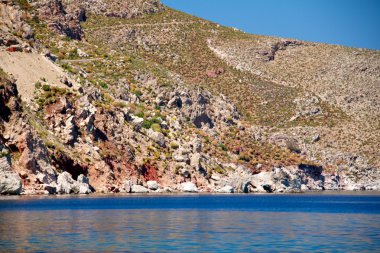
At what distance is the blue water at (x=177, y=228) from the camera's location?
40625 mm

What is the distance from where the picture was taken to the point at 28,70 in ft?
379

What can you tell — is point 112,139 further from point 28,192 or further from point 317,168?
point 317,168

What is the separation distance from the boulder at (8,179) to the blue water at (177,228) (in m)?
5.97

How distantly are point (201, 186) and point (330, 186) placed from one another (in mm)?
45827

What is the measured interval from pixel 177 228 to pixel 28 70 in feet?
230

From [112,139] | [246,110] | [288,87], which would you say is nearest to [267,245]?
[112,139]

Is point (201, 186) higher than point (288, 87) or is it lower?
lower

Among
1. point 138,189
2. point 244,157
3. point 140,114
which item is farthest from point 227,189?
point 140,114

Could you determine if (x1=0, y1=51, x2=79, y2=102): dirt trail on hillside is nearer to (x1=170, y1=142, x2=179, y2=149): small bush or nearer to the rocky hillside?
the rocky hillside

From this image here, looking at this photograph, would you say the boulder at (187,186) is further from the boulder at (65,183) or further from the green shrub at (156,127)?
the boulder at (65,183)

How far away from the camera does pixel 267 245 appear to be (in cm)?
4175

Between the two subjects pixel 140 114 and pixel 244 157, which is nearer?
pixel 140 114

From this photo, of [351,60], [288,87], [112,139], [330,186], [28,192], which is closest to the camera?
[28,192]

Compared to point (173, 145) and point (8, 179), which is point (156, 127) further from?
point (8, 179)
